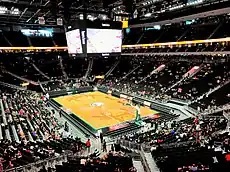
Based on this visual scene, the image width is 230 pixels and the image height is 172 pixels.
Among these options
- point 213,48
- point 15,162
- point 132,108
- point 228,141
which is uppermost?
point 213,48

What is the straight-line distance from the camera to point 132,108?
25.2 meters

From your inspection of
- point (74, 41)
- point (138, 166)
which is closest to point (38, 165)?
point (138, 166)

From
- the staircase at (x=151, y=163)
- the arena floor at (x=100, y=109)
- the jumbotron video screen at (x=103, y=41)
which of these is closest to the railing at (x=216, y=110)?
the arena floor at (x=100, y=109)

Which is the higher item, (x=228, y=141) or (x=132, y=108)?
(x=228, y=141)

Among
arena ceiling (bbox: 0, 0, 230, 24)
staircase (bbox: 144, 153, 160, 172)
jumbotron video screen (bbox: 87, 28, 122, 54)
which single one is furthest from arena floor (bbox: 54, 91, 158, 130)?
arena ceiling (bbox: 0, 0, 230, 24)

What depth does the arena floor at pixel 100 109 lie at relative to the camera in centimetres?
2117

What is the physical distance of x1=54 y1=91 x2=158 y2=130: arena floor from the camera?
21175 mm

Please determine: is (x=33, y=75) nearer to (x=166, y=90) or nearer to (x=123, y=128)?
(x=166, y=90)

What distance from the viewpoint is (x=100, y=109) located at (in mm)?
25156

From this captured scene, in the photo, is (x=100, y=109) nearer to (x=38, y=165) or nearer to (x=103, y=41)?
(x=103, y=41)

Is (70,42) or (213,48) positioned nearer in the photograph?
(70,42)

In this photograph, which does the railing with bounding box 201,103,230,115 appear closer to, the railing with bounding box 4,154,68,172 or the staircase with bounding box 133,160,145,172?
the staircase with bounding box 133,160,145,172

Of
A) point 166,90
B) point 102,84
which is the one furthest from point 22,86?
point 166,90

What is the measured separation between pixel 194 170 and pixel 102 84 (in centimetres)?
3098
